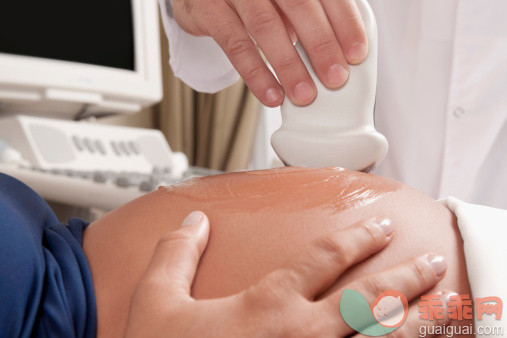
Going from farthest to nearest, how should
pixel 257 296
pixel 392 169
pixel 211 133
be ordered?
pixel 211 133
pixel 392 169
pixel 257 296

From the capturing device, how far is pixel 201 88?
926mm

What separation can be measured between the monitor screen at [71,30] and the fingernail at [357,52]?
0.84 metres

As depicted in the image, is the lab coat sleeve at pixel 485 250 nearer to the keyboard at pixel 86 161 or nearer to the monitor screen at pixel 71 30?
the keyboard at pixel 86 161

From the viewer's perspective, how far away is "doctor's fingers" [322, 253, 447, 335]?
0.37 metres

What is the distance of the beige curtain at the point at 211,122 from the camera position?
6.70ft

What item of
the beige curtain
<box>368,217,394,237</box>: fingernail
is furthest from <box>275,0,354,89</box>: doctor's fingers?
the beige curtain

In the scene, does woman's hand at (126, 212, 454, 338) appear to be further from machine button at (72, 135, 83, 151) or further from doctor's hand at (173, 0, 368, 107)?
machine button at (72, 135, 83, 151)

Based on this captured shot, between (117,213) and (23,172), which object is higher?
(117,213)

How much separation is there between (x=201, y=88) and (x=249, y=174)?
0.41 metres

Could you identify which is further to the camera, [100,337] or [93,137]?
[93,137]

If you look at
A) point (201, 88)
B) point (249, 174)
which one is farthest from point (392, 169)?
point (249, 174)

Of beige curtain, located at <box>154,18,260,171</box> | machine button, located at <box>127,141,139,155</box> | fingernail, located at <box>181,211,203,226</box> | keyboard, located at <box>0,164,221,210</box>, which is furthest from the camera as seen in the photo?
beige curtain, located at <box>154,18,260,171</box>

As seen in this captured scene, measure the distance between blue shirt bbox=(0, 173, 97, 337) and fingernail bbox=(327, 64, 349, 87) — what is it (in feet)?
0.97

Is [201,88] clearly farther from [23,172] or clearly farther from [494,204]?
[494,204]
